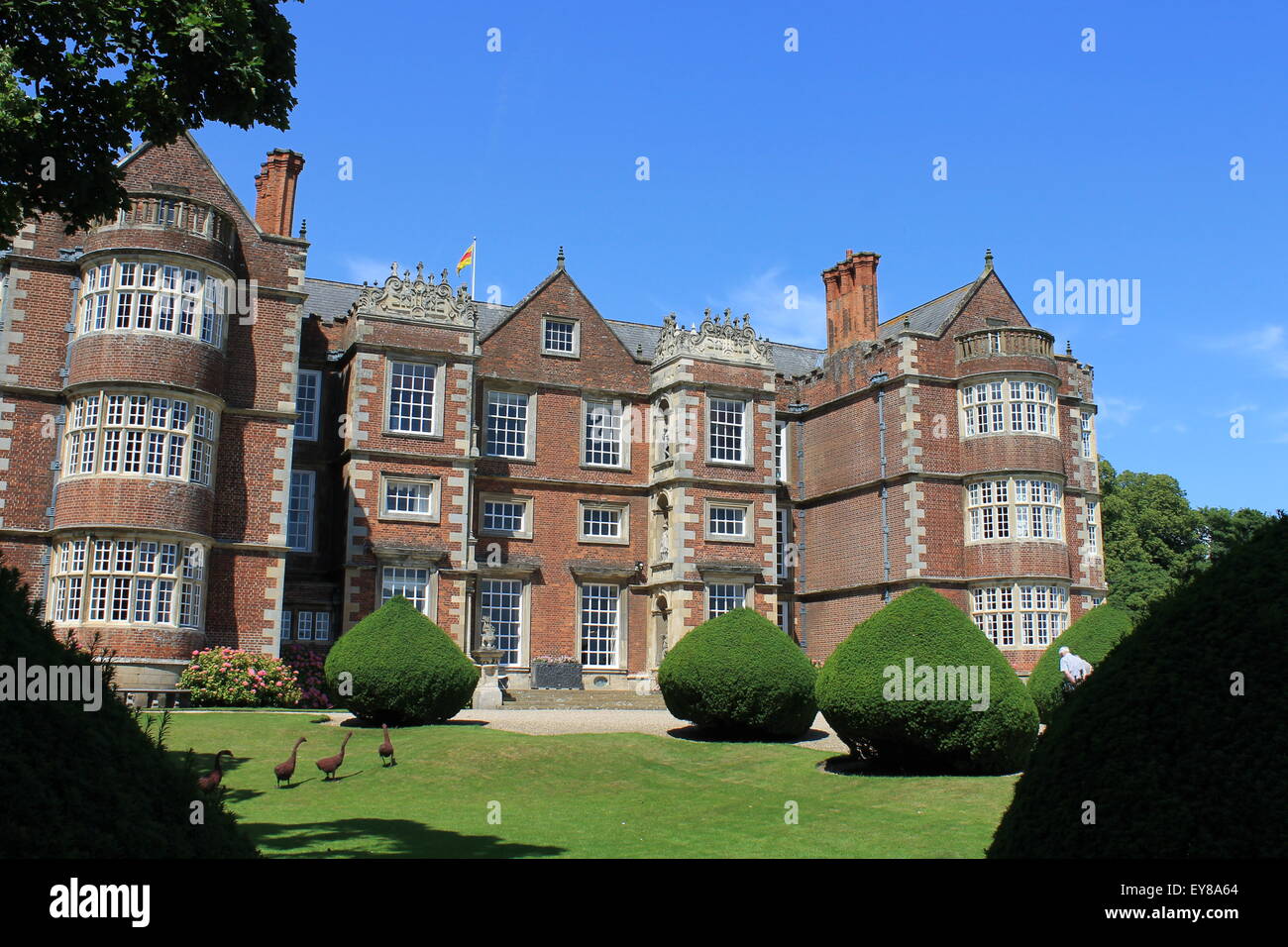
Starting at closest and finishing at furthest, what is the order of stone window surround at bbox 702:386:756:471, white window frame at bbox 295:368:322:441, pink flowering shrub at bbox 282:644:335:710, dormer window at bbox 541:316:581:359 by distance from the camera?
1. pink flowering shrub at bbox 282:644:335:710
2. white window frame at bbox 295:368:322:441
3. stone window surround at bbox 702:386:756:471
4. dormer window at bbox 541:316:581:359

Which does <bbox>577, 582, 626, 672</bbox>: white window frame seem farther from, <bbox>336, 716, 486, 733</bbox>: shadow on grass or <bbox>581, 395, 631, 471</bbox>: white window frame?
<bbox>336, 716, 486, 733</bbox>: shadow on grass

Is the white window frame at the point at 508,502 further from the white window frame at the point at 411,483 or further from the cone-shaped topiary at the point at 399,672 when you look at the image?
the cone-shaped topiary at the point at 399,672

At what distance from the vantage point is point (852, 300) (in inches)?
1722

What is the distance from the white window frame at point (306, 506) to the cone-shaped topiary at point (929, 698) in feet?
70.0

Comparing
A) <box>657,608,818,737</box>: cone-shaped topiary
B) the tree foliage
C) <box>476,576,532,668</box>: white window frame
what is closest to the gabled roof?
<box>476,576,532,668</box>: white window frame

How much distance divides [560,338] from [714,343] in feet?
18.2

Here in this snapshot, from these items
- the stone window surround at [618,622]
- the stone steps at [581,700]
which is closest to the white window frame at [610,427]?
the stone window surround at [618,622]

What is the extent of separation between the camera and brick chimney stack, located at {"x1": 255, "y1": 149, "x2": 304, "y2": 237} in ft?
114

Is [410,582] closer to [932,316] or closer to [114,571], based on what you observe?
[114,571]

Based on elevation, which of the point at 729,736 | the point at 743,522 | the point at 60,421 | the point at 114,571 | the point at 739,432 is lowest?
the point at 729,736

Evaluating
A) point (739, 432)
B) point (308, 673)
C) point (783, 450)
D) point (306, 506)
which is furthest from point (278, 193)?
point (783, 450)

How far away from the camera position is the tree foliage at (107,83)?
44.1 ft

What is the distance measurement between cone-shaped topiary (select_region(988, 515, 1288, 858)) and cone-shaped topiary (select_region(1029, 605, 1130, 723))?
61.2 feet
